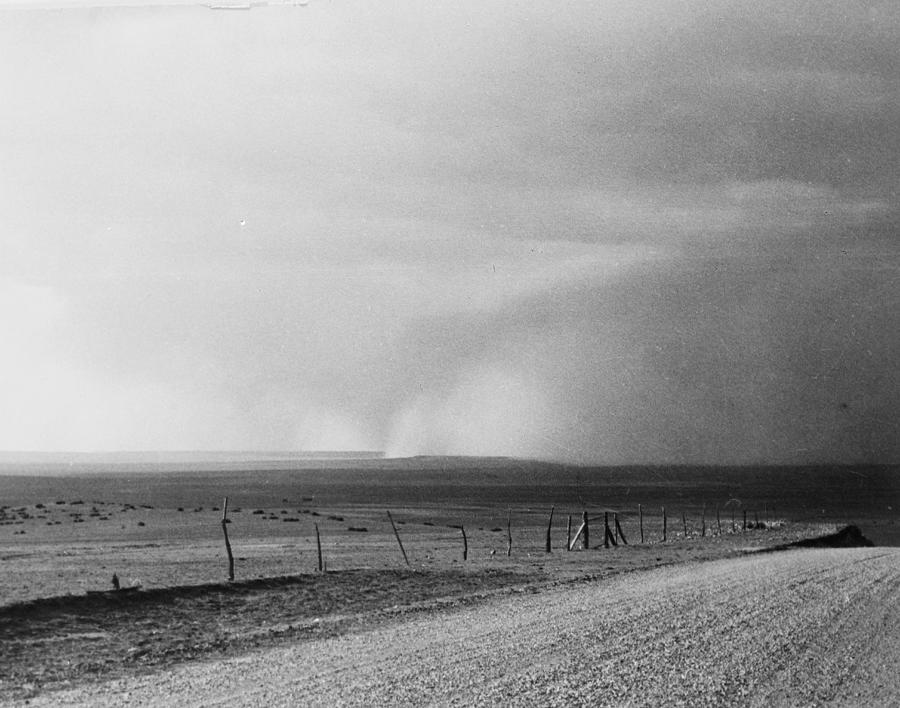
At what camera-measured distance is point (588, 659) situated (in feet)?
41.7

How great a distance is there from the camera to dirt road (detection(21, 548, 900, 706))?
10797 millimetres

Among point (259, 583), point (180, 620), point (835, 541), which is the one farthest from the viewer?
point (835, 541)

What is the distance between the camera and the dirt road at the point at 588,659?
10.8m

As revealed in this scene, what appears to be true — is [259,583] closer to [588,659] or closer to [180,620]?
[180,620]

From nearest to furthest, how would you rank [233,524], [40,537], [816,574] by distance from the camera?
1. [816,574]
2. [40,537]
3. [233,524]

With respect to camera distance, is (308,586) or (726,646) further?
(308,586)

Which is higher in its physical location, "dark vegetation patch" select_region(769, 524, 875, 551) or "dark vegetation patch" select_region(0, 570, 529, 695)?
"dark vegetation patch" select_region(0, 570, 529, 695)

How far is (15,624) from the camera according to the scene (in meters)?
14.7

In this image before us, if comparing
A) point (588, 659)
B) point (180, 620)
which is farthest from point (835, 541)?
point (180, 620)

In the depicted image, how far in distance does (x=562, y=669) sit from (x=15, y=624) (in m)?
8.43

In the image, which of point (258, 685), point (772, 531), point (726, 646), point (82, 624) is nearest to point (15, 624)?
point (82, 624)

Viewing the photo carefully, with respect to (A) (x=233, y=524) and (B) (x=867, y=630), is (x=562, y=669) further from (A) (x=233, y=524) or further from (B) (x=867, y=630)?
(A) (x=233, y=524)

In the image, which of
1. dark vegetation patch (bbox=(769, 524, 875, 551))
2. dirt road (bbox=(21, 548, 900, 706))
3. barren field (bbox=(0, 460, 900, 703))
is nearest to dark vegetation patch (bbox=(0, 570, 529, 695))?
barren field (bbox=(0, 460, 900, 703))

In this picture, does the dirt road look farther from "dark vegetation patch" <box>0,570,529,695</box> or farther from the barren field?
"dark vegetation patch" <box>0,570,529,695</box>
